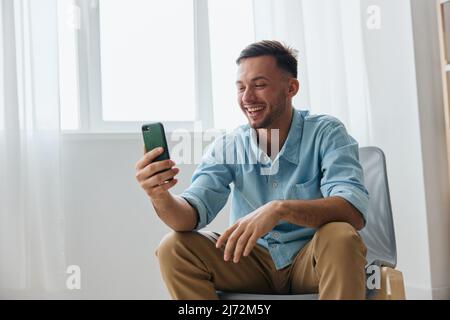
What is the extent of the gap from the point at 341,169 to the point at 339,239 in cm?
26

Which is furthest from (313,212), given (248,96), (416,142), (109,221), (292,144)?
(109,221)

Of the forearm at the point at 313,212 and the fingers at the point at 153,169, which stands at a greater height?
the fingers at the point at 153,169

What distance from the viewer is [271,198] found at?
148 cm

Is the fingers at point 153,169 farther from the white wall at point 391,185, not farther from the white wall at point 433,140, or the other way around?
the white wall at point 433,140

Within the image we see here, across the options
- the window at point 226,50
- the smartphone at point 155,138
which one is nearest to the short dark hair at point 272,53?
the smartphone at point 155,138

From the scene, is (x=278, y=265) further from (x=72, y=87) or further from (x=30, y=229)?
(x=72, y=87)

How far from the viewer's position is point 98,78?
2.38 m

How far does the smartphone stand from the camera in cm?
123

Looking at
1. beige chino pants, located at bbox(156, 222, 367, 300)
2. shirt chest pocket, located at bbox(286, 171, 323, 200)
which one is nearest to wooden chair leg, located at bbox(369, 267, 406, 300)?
beige chino pants, located at bbox(156, 222, 367, 300)

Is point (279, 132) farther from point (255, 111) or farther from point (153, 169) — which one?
point (153, 169)

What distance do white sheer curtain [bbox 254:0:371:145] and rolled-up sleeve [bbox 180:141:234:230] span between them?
3.30 ft

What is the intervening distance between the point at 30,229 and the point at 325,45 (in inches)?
56.0

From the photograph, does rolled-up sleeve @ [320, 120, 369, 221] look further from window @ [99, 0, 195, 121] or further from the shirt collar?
window @ [99, 0, 195, 121]

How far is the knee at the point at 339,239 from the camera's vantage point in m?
1.13
